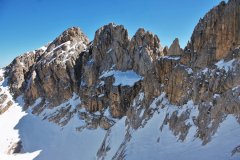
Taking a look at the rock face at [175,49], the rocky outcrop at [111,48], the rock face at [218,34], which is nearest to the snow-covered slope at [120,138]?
the rock face at [218,34]

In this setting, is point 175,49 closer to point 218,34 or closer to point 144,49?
point 218,34

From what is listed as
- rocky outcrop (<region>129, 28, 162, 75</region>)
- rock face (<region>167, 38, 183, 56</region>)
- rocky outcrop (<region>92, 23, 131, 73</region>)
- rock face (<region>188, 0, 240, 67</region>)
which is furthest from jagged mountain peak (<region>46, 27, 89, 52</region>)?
rock face (<region>188, 0, 240, 67</region>)

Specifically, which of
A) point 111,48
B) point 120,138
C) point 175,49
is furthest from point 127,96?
point 175,49

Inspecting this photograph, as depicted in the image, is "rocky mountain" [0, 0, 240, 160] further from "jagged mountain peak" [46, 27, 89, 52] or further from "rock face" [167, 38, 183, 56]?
"jagged mountain peak" [46, 27, 89, 52]

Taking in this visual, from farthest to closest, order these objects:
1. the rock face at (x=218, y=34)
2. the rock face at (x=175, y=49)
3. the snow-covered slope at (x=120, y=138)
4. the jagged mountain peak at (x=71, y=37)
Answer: the jagged mountain peak at (x=71, y=37)
the rock face at (x=175, y=49)
the rock face at (x=218, y=34)
the snow-covered slope at (x=120, y=138)

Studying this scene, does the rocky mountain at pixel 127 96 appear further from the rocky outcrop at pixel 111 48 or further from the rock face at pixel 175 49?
the rocky outcrop at pixel 111 48
